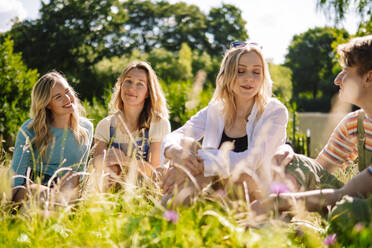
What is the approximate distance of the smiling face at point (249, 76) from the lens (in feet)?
9.18

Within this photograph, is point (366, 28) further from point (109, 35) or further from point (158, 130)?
point (109, 35)

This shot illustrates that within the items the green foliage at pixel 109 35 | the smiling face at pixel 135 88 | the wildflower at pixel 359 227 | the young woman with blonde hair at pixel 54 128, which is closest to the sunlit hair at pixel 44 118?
the young woman with blonde hair at pixel 54 128

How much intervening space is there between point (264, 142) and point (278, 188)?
0.62 meters

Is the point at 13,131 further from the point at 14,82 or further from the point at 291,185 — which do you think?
the point at 291,185

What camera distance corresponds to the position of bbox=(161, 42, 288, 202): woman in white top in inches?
95.9

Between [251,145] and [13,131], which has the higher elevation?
[251,145]

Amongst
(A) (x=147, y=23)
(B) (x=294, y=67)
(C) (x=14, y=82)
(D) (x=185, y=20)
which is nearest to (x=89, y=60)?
(A) (x=147, y=23)

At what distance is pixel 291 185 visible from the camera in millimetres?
2135

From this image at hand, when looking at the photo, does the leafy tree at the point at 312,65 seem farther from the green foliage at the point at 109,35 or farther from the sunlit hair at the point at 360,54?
the sunlit hair at the point at 360,54

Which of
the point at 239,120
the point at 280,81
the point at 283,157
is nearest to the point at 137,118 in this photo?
the point at 239,120

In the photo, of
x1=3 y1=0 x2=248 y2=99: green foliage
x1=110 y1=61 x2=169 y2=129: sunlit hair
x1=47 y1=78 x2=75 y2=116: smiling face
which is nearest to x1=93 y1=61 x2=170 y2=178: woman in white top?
x1=110 y1=61 x2=169 y2=129: sunlit hair

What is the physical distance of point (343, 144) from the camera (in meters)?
2.61

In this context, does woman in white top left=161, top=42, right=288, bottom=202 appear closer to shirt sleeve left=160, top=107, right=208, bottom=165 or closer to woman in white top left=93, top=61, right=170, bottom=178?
shirt sleeve left=160, top=107, right=208, bottom=165

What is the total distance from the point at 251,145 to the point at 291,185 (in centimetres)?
51
